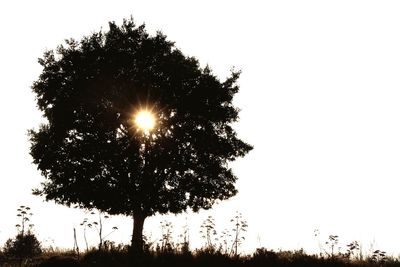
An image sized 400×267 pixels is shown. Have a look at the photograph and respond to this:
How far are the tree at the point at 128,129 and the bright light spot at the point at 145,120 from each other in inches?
12.0

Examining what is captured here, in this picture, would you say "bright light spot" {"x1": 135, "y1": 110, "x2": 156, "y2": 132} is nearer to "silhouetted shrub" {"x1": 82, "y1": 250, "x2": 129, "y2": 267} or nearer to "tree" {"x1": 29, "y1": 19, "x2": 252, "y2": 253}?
"tree" {"x1": 29, "y1": 19, "x2": 252, "y2": 253}

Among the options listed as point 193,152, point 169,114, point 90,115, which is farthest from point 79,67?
point 193,152

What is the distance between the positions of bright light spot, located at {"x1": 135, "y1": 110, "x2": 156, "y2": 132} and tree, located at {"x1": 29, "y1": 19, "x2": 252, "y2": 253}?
12.0 inches

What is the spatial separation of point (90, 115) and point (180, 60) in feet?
20.4

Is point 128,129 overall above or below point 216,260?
above

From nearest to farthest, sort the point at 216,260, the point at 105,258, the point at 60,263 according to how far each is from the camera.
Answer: the point at 60,263, the point at 216,260, the point at 105,258

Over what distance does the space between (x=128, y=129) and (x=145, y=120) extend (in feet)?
3.68

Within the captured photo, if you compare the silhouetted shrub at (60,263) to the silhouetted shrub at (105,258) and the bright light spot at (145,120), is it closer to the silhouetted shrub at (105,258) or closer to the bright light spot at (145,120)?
the silhouetted shrub at (105,258)

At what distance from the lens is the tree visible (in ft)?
76.4

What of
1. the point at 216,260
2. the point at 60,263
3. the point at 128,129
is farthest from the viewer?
the point at 128,129

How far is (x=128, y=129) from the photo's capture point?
78.4ft

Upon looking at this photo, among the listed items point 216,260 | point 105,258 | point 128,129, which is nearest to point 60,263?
point 105,258

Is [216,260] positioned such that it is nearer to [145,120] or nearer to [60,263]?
[60,263]

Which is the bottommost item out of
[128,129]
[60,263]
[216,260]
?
[216,260]
